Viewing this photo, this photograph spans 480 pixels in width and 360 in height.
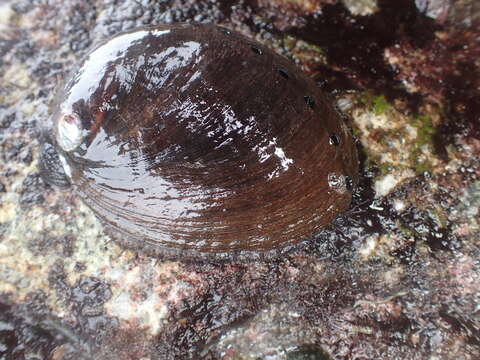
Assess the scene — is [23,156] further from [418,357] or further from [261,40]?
[418,357]

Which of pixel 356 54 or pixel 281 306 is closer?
pixel 281 306

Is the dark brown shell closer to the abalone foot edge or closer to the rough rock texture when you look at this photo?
the abalone foot edge

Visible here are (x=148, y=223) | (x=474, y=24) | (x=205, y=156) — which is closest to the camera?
(x=205, y=156)

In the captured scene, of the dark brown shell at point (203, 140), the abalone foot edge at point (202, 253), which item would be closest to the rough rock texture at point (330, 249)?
the abalone foot edge at point (202, 253)

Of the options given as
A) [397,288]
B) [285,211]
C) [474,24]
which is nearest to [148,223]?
[285,211]

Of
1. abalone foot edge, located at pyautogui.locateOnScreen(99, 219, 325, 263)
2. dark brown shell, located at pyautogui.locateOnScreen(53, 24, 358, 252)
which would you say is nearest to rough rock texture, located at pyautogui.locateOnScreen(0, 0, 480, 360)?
abalone foot edge, located at pyautogui.locateOnScreen(99, 219, 325, 263)

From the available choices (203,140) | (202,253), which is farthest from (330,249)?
(203,140)
